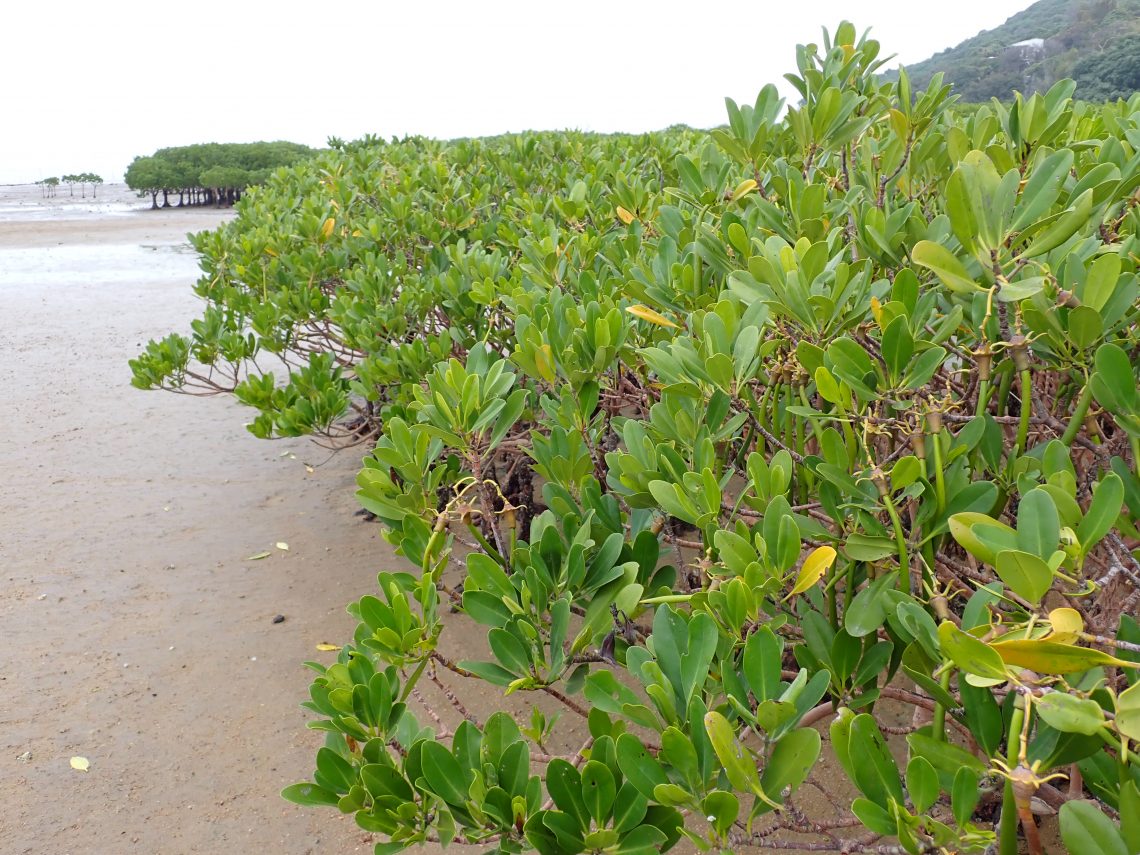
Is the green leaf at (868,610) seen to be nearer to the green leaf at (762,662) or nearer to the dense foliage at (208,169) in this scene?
the green leaf at (762,662)

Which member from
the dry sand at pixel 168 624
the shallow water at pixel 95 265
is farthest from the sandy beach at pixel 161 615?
the shallow water at pixel 95 265

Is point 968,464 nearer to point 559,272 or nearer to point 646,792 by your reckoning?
point 646,792

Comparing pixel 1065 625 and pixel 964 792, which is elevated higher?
pixel 1065 625

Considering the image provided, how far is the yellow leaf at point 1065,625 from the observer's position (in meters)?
0.72

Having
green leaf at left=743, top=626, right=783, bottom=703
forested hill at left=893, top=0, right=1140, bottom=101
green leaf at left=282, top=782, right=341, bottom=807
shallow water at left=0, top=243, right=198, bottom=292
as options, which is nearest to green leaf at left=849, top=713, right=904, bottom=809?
green leaf at left=743, top=626, right=783, bottom=703

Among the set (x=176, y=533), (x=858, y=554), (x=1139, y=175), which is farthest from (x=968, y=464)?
(x=176, y=533)

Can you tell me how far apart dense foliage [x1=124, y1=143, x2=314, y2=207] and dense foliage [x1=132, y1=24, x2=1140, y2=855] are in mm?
30778

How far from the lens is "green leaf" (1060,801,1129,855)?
723mm

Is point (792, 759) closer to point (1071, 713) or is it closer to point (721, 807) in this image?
point (721, 807)

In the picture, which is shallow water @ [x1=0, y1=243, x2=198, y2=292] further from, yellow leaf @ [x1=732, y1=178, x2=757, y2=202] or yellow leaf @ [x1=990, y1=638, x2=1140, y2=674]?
yellow leaf @ [x1=990, y1=638, x2=1140, y2=674]

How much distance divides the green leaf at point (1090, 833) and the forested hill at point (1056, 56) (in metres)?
30.3

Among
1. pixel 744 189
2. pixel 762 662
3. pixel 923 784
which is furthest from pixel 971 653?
pixel 744 189

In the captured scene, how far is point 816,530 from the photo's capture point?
1.19 metres

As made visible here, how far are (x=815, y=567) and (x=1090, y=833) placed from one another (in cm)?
40
